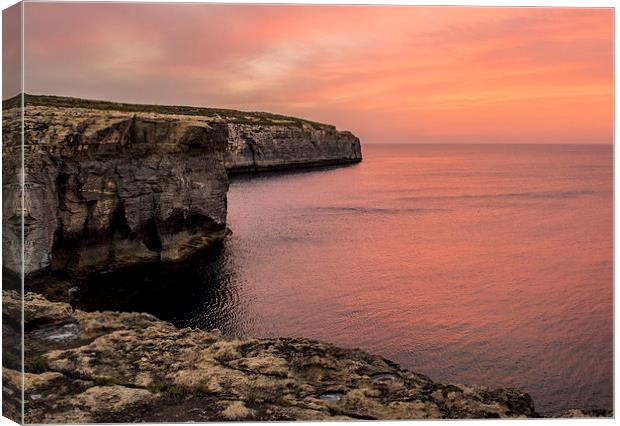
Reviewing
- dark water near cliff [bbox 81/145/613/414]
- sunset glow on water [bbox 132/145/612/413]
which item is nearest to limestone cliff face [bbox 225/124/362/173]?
sunset glow on water [bbox 132/145/612/413]

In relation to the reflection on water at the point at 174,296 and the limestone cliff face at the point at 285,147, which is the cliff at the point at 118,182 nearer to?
the reflection on water at the point at 174,296

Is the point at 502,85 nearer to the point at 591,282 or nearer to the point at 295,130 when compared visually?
the point at 591,282

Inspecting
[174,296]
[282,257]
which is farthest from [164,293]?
[282,257]

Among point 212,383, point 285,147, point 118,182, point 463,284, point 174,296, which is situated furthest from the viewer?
point 285,147

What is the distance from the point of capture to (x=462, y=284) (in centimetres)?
2059

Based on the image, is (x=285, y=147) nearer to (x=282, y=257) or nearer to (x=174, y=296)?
(x=282, y=257)

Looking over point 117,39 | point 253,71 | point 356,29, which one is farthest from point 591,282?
point 117,39

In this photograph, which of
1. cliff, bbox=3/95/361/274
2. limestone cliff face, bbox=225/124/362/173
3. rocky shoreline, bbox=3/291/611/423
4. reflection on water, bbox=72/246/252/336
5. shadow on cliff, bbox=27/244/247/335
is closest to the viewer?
rocky shoreline, bbox=3/291/611/423

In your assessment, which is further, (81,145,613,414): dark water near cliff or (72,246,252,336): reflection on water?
(72,246,252,336): reflection on water

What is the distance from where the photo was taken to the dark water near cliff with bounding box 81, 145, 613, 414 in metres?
15.8

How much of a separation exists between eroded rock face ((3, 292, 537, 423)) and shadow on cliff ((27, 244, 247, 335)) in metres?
2.46

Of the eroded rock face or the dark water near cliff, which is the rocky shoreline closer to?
the eroded rock face

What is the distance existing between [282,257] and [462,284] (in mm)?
9242

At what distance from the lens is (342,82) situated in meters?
17.7
